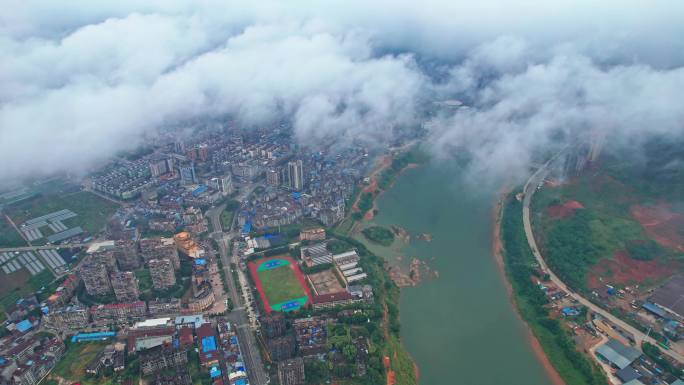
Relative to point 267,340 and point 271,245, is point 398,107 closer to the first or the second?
point 271,245

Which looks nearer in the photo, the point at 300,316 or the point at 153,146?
the point at 300,316

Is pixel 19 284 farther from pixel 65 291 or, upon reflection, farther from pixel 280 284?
pixel 280 284

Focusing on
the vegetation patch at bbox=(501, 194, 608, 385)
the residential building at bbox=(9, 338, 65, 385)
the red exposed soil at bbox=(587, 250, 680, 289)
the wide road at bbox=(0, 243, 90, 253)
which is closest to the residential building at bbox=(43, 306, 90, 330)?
the residential building at bbox=(9, 338, 65, 385)

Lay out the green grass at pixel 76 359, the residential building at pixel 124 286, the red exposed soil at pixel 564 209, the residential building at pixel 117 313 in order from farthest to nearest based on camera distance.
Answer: the red exposed soil at pixel 564 209 → the residential building at pixel 124 286 → the residential building at pixel 117 313 → the green grass at pixel 76 359

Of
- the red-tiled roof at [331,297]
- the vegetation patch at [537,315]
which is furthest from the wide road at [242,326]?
the vegetation patch at [537,315]

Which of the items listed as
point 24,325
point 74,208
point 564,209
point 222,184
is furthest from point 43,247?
point 564,209

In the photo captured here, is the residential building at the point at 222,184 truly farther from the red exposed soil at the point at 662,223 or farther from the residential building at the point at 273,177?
the red exposed soil at the point at 662,223

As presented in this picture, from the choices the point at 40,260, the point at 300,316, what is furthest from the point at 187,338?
the point at 40,260
